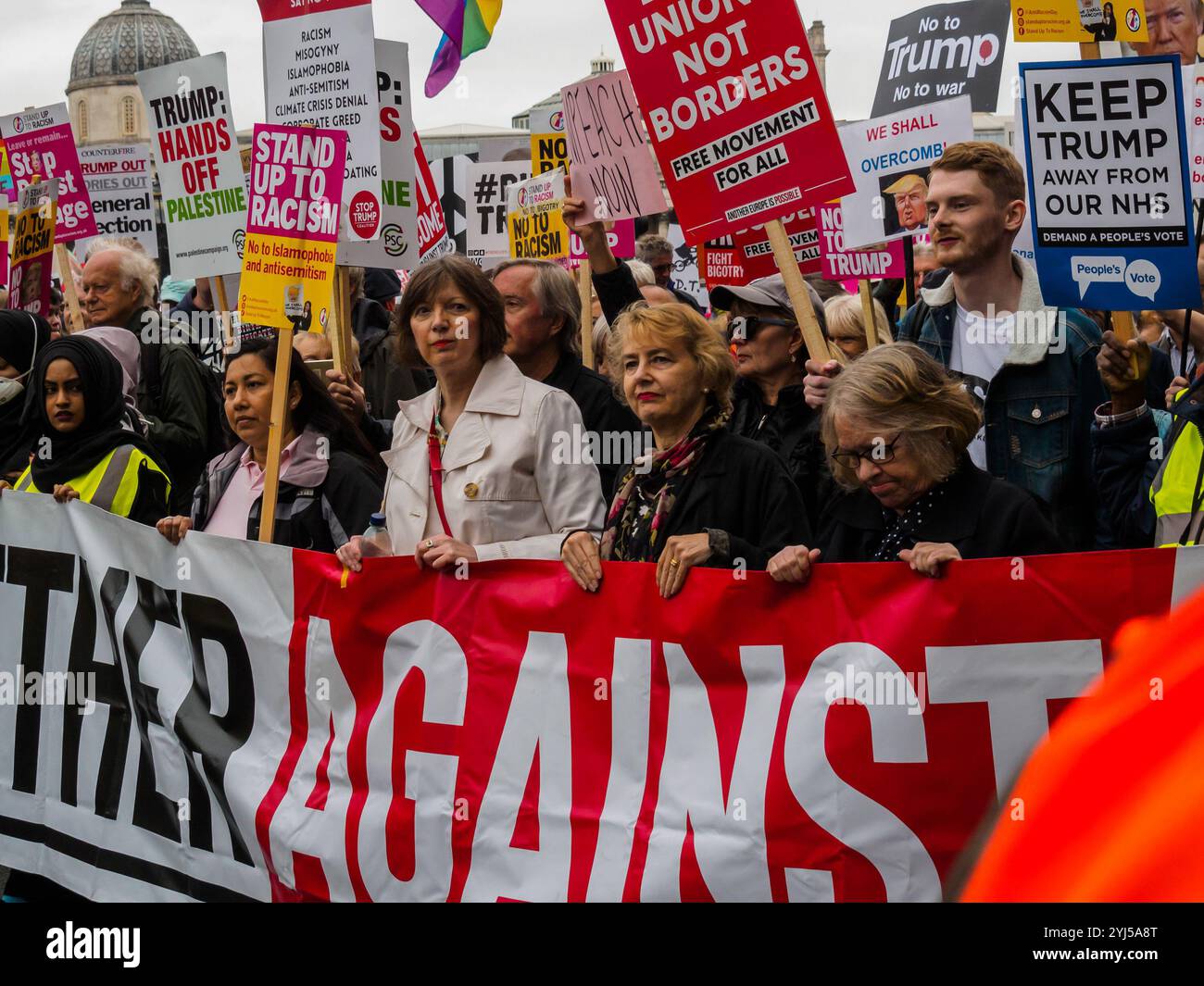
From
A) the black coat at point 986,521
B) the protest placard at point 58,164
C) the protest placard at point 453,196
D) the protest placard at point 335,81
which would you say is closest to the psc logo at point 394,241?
the protest placard at point 335,81

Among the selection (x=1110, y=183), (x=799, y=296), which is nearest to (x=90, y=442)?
(x=799, y=296)

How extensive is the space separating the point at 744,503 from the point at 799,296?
690mm

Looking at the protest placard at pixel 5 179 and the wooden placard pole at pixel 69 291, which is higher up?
the protest placard at pixel 5 179

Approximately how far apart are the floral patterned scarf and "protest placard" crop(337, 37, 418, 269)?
8.87 feet

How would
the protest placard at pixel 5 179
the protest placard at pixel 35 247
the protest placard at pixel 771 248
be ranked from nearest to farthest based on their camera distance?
the protest placard at pixel 771 248 → the protest placard at pixel 35 247 → the protest placard at pixel 5 179

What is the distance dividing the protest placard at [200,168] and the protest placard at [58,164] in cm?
184

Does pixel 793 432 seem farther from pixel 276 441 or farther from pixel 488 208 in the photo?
pixel 488 208

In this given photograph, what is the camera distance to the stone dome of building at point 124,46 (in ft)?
347

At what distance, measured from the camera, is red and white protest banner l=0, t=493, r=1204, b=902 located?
3.67 metres

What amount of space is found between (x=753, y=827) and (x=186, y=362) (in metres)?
4.31

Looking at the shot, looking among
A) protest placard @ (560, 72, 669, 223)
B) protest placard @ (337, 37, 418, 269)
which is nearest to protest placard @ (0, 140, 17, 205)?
protest placard @ (337, 37, 418, 269)

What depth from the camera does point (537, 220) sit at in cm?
841

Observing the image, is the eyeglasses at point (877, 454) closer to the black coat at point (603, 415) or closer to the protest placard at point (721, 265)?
the black coat at point (603, 415)

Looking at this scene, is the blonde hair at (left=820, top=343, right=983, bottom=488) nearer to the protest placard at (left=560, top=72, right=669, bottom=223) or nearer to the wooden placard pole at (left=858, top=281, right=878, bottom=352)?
the wooden placard pole at (left=858, top=281, right=878, bottom=352)
